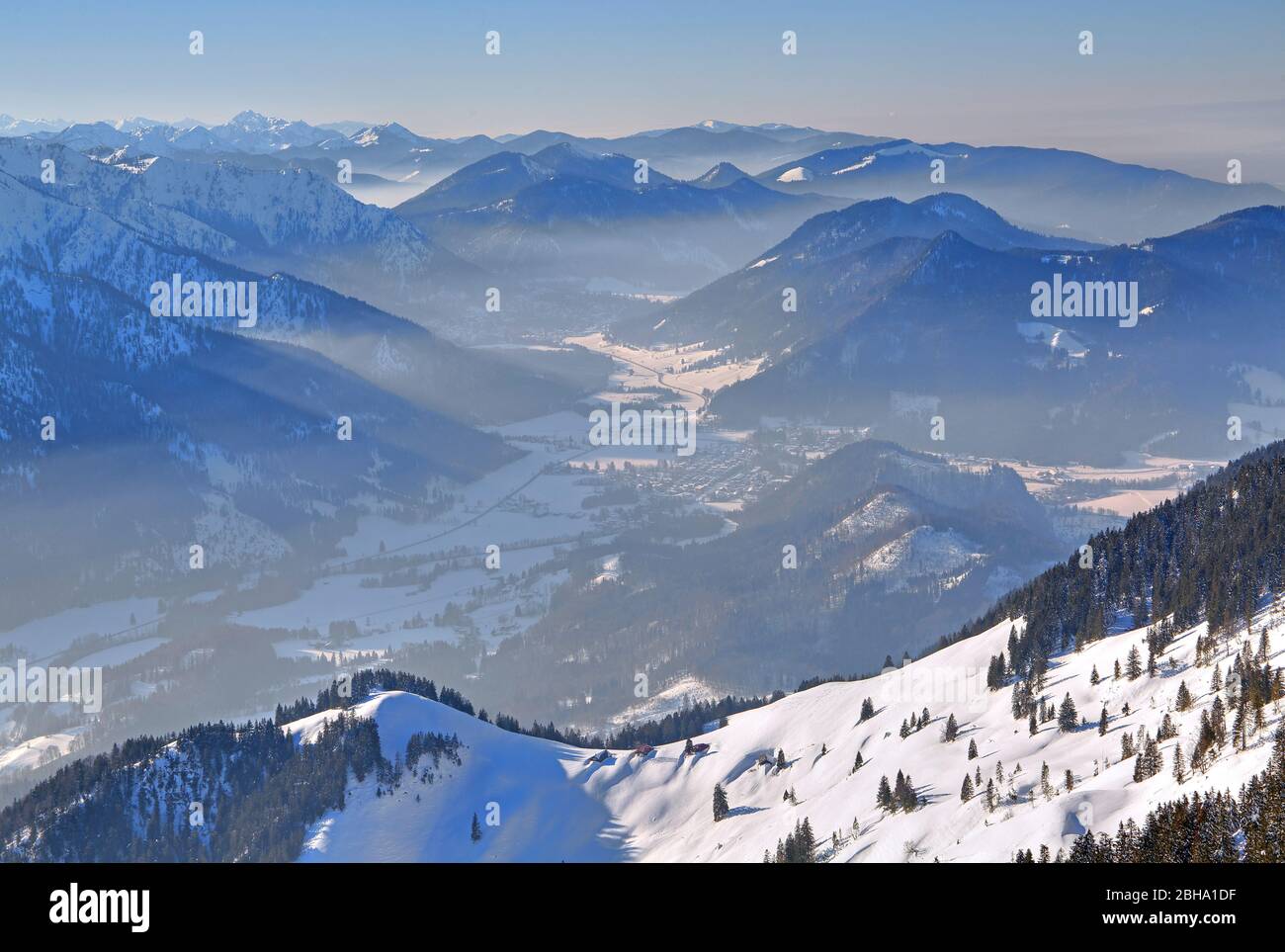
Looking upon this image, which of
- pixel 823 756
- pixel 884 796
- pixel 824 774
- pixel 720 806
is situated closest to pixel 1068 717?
pixel 884 796

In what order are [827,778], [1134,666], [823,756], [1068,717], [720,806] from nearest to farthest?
[1068,717]
[1134,666]
[827,778]
[720,806]
[823,756]

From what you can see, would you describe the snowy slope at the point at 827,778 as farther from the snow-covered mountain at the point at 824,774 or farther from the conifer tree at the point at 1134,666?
the conifer tree at the point at 1134,666

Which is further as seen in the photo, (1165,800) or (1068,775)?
(1068,775)

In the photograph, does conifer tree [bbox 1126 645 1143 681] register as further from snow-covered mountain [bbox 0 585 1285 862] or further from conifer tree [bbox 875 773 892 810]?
conifer tree [bbox 875 773 892 810]

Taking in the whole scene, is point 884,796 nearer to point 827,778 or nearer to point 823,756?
point 827,778

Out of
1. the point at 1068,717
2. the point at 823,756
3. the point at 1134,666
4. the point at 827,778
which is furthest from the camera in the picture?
the point at 823,756

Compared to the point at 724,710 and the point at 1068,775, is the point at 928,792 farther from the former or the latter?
the point at 724,710

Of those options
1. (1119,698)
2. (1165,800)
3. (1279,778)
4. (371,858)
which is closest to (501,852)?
(371,858)
